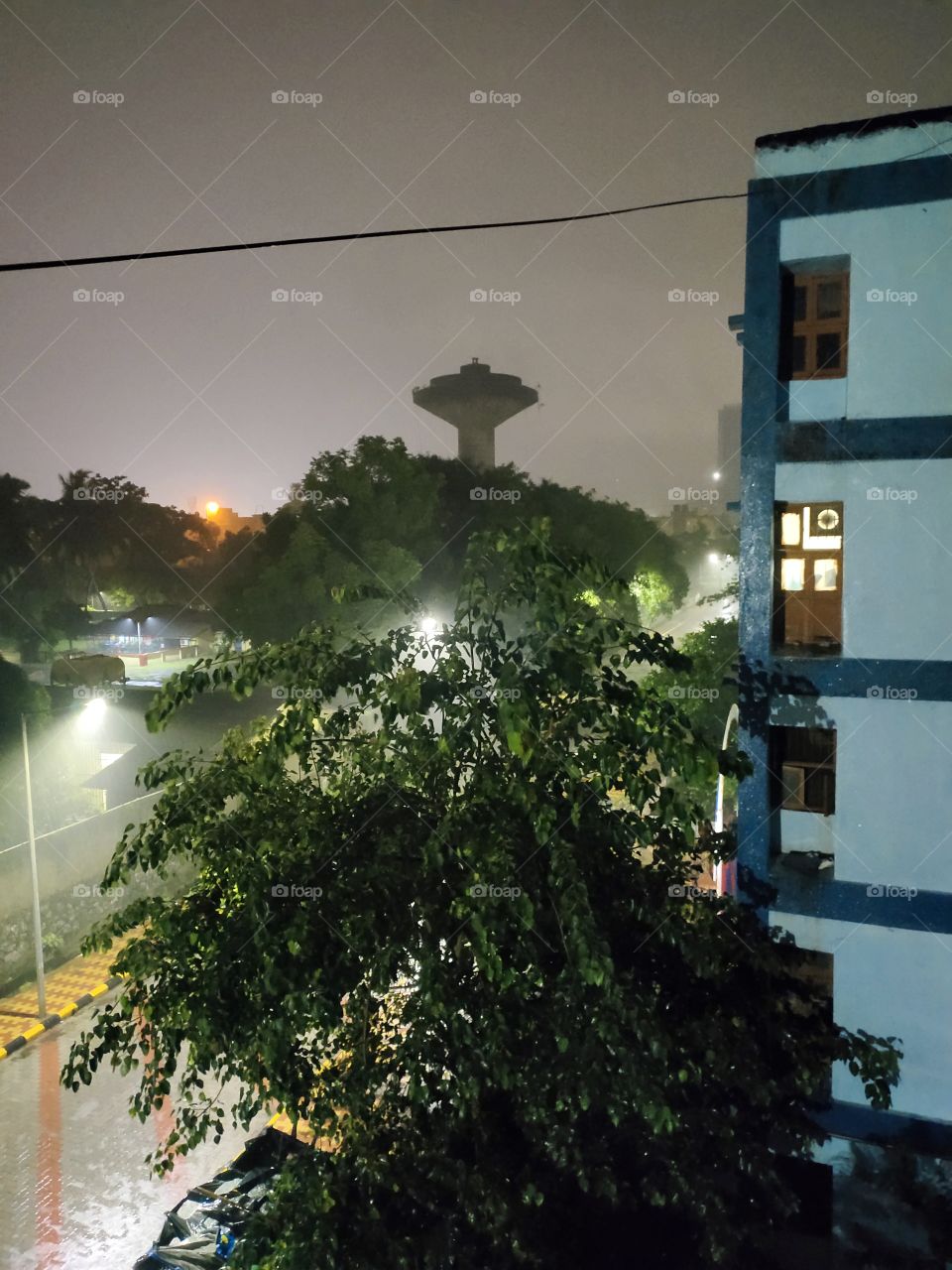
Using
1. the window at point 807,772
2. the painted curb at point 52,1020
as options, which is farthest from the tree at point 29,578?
the window at point 807,772

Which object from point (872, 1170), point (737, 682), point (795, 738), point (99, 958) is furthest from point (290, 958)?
point (99, 958)

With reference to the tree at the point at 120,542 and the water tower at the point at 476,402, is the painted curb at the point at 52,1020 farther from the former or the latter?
the water tower at the point at 476,402

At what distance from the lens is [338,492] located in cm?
3450

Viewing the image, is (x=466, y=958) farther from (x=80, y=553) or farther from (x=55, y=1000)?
(x=80, y=553)

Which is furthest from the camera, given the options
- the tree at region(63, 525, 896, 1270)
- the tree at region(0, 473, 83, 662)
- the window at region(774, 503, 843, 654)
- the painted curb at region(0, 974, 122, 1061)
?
the tree at region(0, 473, 83, 662)

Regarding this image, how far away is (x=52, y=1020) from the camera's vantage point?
1549 cm

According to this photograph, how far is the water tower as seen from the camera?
187 ft

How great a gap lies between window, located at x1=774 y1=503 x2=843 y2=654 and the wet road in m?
9.69

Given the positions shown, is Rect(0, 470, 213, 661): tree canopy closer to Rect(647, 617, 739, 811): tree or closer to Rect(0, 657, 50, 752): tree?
Rect(0, 657, 50, 752): tree

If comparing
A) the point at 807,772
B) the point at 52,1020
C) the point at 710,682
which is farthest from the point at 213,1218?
the point at 710,682

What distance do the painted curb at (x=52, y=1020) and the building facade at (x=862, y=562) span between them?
12197mm

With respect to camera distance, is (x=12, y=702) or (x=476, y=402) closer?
(x=12, y=702)

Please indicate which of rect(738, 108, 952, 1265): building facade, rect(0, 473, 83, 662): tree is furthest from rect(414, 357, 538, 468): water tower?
rect(738, 108, 952, 1265): building facade

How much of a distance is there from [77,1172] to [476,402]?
5111cm
